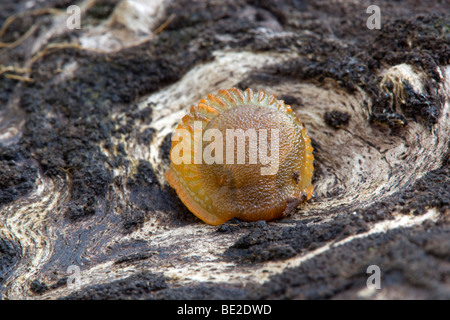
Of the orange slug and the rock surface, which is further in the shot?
the orange slug

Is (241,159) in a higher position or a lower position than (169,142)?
lower

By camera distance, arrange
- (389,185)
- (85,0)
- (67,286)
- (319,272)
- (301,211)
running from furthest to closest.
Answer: (85,0) < (301,211) < (389,185) < (67,286) < (319,272)

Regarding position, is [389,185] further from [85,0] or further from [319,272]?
[85,0]

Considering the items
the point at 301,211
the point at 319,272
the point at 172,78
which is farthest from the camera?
the point at 172,78

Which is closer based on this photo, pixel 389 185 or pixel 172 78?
pixel 389 185

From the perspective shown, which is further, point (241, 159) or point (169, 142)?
point (169, 142)

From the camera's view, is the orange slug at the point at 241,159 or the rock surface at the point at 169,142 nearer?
the rock surface at the point at 169,142

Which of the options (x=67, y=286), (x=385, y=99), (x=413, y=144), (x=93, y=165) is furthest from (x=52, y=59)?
(x=413, y=144)
